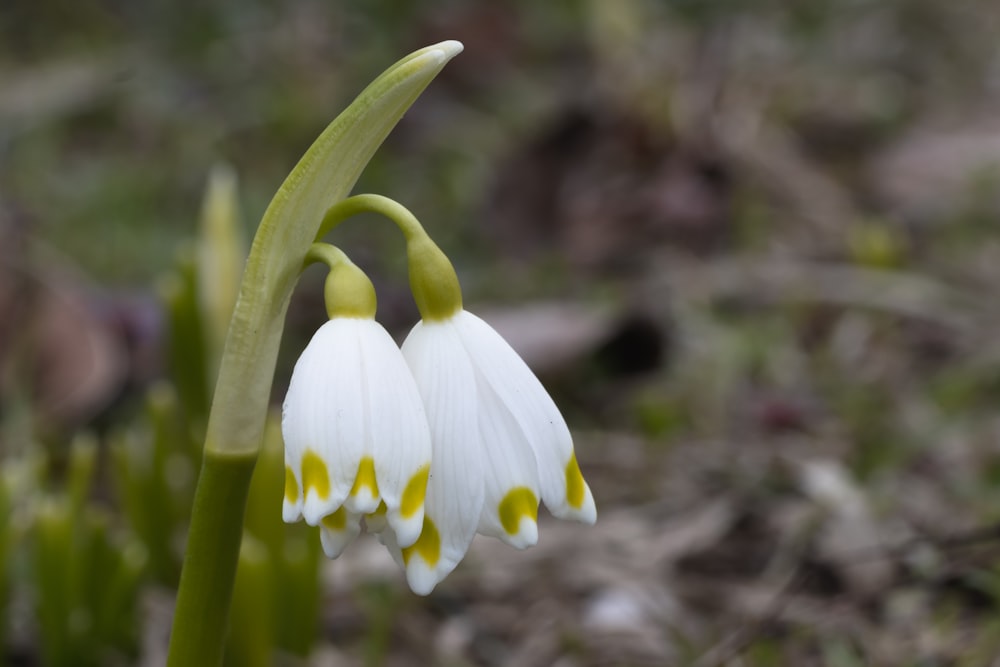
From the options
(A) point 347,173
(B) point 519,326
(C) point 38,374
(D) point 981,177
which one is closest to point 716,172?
(D) point 981,177

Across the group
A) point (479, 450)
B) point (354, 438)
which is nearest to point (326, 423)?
point (354, 438)

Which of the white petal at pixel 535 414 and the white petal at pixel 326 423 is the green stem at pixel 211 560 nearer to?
the white petal at pixel 326 423

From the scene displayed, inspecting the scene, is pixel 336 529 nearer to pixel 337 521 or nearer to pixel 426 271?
pixel 337 521

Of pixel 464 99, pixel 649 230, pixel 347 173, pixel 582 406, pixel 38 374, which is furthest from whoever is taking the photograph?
pixel 464 99

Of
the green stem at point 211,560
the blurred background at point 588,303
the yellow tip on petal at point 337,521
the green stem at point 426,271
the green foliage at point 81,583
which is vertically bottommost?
the blurred background at point 588,303

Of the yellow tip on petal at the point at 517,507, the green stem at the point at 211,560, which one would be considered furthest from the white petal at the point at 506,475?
the green stem at the point at 211,560

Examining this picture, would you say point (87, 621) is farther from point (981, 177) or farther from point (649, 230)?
point (981, 177)

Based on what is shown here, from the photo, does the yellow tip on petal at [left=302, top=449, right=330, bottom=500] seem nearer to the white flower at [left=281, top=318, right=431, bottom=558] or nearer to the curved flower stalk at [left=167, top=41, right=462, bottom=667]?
the white flower at [left=281, top=318, right=431, bottom=558]
